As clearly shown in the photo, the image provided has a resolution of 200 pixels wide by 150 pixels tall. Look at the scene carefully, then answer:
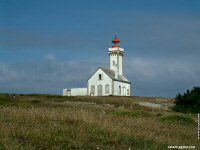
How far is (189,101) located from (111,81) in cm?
4067

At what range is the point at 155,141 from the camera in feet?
36.6

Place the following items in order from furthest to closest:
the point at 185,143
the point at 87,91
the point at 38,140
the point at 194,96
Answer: the point at 87,91 < the point at 194,96 < the point at 185,143 < the point at 38,140

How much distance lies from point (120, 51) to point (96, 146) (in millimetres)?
79912

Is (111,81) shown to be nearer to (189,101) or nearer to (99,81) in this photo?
(99,81)

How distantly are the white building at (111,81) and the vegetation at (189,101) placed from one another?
3878 centimetres

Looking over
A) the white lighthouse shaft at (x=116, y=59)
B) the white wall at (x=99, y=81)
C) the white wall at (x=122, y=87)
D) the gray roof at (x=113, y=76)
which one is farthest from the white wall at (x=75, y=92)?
the white lighthouse shaft at (x=116, y=59)

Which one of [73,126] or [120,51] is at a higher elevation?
[120,51]

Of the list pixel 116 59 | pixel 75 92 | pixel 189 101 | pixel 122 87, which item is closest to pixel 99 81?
pixel 122 87

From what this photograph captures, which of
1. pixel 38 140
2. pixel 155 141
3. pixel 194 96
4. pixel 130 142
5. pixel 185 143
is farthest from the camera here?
pixel 194 96

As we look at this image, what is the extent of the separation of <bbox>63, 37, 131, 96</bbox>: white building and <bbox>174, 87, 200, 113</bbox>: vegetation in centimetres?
3878

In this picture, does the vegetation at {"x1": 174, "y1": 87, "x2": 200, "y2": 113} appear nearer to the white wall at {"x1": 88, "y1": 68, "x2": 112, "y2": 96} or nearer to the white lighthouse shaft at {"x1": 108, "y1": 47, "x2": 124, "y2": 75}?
the white wall at {"x1": 88, "y1": 68, "x2": 112, "y2": 96}

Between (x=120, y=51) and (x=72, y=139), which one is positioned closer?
(x=72, y=139)

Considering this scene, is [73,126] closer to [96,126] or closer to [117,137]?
[96,126]

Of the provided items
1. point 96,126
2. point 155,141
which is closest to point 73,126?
point 96,126
